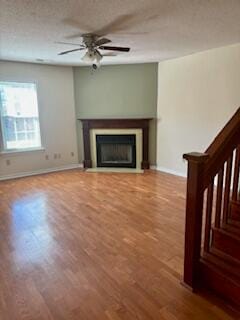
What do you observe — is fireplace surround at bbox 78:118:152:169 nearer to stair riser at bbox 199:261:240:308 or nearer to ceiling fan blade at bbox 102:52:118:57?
ceiling fan blade at bbox 102:52:118:57

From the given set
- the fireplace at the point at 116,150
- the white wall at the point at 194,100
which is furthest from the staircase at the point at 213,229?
the fireplace at the point at 116,150

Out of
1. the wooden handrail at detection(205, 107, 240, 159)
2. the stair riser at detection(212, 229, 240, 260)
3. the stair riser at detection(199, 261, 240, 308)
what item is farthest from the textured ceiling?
the stair riser at detection(199, 261, 240, 308)

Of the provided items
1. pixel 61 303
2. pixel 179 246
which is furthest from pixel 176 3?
pixel 61 303

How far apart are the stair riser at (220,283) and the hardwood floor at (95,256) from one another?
0.10m

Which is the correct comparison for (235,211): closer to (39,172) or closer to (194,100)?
(194,100)

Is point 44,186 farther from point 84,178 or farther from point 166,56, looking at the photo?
point 166,56

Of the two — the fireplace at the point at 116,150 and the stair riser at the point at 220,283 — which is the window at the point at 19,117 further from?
the stair riser at the point at 220,283

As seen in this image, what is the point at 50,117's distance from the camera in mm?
5543

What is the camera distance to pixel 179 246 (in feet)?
8.29

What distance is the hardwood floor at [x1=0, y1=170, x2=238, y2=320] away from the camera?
1.74 metres

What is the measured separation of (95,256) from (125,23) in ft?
8.52

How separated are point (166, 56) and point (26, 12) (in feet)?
9.82

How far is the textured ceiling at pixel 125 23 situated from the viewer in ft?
7.48

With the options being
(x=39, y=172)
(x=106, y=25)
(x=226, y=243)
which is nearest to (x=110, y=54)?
(x=106, y=25)
